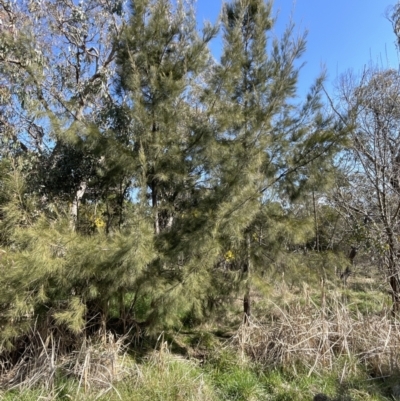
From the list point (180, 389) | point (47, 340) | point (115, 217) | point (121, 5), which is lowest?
point (180, 389)

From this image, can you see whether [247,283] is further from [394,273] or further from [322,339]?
[394,273]

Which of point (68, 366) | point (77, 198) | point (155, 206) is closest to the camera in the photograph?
point (68, 366)

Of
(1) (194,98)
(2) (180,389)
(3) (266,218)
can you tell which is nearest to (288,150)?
(3) (266,218)

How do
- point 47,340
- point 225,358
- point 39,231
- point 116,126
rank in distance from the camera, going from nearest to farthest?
point 39,231
point 47,340
point 225,358
point 116,126

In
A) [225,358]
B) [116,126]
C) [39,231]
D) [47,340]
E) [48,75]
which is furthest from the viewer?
[48,75]

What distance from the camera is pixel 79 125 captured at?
4461mm

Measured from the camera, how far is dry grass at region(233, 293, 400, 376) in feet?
13.6

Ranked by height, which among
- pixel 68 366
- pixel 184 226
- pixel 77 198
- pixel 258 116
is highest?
pixel 258 116

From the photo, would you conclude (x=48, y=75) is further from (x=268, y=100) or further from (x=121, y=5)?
(x=268, y=100)

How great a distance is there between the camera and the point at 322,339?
4270 millimetres

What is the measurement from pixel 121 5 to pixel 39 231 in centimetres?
445

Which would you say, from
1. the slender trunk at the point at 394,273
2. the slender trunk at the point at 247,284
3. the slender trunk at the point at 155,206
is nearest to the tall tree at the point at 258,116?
the slender trunk at the point at 247,284

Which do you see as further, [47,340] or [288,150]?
[288,150]

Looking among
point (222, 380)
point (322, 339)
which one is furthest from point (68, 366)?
point (322, 339)
